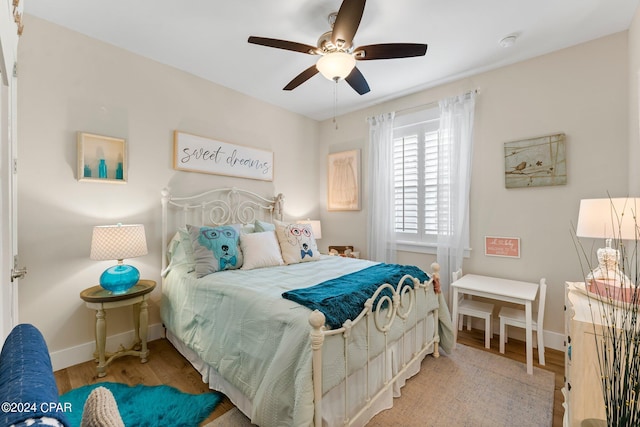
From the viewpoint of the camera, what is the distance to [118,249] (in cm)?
212

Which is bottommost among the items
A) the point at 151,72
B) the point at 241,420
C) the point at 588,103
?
the point at 241,420

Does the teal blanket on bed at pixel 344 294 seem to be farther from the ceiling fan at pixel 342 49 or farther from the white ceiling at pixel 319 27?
the white ceiling at pixel 319 27

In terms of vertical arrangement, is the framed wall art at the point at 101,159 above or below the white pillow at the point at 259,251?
above

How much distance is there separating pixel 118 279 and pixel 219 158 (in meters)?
1.56

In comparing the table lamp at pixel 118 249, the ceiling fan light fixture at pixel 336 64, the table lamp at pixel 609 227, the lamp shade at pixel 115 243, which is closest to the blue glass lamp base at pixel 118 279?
the table lamp at pixel 118 249

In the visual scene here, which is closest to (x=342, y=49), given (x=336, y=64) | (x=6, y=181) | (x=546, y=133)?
(x=336, y=64)

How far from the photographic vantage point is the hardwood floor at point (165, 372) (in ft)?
6.33

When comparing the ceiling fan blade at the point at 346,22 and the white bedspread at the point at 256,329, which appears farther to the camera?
the ceiling fan blade at the point at 346,22

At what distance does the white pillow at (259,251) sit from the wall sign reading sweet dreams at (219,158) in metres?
1.01

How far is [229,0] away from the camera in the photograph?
6.31ft

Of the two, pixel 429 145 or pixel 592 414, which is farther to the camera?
pixel 429 145

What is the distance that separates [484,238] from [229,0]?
3.05 metres

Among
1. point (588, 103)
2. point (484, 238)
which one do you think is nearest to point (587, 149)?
point (588, 103)

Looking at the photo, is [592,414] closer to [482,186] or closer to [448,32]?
[482,186]
